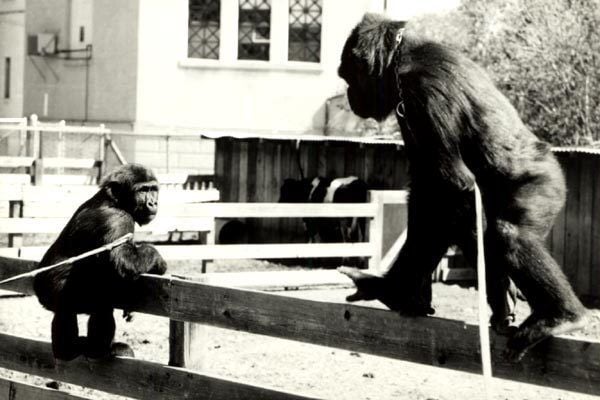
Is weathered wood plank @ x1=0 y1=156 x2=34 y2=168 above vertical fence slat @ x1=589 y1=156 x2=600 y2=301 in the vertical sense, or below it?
above

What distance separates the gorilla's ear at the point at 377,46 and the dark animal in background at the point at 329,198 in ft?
32.9

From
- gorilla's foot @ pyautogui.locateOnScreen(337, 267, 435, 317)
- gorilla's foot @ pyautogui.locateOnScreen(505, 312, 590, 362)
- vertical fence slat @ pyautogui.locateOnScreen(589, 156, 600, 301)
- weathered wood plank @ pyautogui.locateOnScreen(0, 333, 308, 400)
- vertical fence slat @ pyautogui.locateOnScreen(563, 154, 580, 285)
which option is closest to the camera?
gorilla's foot @ pyautogui.locateOnScreen(505, 312, 590, 362)

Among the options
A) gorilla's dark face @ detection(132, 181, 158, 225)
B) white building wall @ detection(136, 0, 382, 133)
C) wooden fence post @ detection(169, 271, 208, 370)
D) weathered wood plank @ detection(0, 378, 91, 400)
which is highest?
white building wall @ detection(136, 0, 382, 133)

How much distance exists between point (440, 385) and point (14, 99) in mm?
27622

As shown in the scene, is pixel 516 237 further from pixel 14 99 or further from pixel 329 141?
pixel 14 99

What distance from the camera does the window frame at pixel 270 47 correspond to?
27172mm

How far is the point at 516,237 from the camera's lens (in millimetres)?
4809

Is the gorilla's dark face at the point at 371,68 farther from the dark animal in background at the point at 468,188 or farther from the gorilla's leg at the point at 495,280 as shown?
the gorilla's leg at the point at 495,280

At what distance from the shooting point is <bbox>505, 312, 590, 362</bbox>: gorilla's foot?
14.2 feet

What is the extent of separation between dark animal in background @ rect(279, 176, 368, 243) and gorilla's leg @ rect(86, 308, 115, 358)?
9.51 metres

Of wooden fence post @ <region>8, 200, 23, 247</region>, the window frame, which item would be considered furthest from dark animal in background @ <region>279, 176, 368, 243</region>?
the window frame

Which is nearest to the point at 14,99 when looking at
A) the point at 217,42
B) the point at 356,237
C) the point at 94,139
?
the point at 94,139

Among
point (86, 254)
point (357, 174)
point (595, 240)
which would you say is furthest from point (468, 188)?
point (357, 174)

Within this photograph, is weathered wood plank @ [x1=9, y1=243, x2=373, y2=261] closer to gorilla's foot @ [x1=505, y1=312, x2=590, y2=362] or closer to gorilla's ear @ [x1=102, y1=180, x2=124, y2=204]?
gorilla's ear @ [x1=102, y1=180, x2=124, y2=204]
